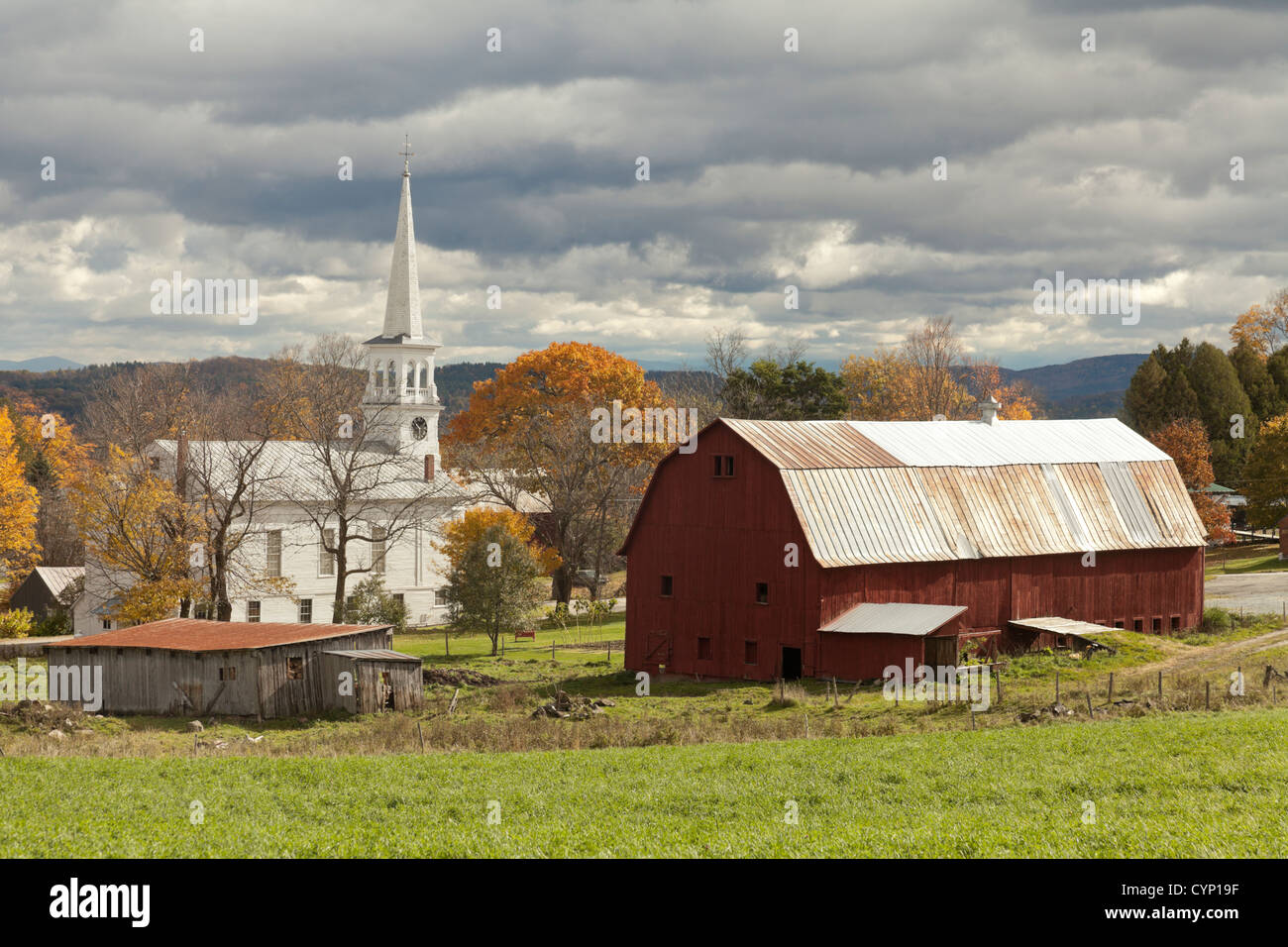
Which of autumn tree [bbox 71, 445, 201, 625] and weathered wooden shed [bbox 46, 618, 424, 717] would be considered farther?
autumn tree [bbox 71, 445, 201, 625]

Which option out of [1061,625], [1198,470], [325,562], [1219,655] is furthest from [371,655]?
[1198,470]

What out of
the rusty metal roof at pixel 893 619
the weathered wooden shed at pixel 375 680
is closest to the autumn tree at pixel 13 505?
the weathered wooden shed at pixel 375 680

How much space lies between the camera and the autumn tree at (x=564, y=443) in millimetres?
63625

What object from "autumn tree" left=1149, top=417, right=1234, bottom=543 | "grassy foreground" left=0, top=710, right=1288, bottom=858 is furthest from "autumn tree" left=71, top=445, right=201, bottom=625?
"autumn tree" left=1149, top=417, right=1234, bottom=543

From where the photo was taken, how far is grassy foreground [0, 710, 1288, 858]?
43.7ft

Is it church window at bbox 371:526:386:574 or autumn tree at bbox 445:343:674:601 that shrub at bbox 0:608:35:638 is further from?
autumn tree at bbox 445:343:674:601

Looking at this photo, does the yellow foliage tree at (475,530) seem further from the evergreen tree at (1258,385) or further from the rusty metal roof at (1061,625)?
the evergreen tree at (1258,385)

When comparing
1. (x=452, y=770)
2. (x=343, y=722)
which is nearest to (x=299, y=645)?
(x=343, y=722)

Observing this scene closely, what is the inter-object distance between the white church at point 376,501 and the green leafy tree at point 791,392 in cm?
1781

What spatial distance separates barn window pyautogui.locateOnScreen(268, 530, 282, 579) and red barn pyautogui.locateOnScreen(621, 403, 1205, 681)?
2079cm
